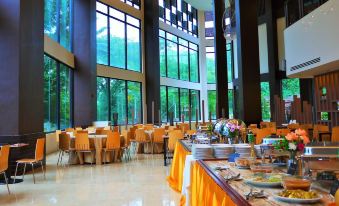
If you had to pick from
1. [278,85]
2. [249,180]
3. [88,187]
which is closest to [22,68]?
[88,187]

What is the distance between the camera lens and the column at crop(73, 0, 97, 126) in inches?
564

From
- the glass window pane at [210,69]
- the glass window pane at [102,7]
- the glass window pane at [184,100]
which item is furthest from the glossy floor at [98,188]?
the glass window pane at [210,69]

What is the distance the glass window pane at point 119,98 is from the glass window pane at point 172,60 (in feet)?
15.6

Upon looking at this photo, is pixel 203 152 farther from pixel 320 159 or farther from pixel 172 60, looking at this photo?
pixel 172 60

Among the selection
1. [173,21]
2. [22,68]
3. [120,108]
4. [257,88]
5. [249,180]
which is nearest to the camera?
[249,180]

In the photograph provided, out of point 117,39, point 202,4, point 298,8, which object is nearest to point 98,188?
point 298,8

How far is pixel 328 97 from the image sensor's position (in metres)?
12.3

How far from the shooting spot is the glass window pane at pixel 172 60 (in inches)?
835

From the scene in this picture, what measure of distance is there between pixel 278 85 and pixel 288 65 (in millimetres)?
4292

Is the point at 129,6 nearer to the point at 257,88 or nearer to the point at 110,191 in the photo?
the point at 257,88

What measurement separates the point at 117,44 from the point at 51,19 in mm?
5160

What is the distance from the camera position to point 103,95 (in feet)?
52.4

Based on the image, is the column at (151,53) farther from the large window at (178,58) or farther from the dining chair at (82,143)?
the dining chair at (82,143)

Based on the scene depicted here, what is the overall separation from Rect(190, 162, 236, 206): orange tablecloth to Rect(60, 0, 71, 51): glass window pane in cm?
1166
